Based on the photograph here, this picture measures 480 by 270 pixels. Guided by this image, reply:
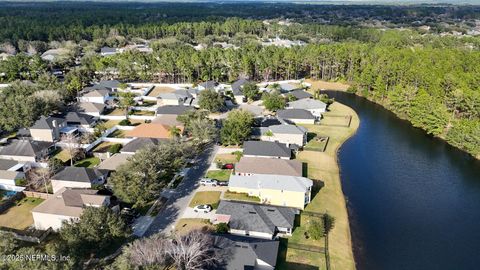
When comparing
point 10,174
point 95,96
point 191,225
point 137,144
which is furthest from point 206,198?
point 95,96

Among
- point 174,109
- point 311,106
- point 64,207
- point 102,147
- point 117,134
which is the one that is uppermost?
point 174,109

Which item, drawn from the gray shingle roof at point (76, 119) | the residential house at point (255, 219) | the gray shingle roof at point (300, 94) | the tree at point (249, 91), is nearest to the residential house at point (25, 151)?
the gray shingle roof at point (76, 119)

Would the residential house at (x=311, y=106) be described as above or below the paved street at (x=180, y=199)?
above

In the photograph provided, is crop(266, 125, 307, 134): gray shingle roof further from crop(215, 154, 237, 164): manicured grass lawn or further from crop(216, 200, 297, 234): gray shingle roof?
crop(216, 200, 297, 234): gray shingle roof

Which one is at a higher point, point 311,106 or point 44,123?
point 44,123

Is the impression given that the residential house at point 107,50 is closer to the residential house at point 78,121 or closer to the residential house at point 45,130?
the residential house at point 78,121

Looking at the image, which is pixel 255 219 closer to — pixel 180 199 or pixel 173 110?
pixel 180 199
